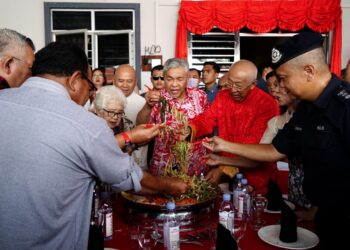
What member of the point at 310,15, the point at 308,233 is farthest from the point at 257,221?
the point at 310,15

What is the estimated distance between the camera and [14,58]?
2.07m

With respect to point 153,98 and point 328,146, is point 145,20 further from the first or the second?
point 328,146

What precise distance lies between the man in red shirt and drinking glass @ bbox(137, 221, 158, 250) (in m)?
1.31

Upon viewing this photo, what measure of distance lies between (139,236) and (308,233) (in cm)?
88

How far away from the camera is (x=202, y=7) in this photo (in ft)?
24.5

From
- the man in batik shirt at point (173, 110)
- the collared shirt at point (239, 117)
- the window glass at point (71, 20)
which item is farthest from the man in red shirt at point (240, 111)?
the window glass at point (71, 20)

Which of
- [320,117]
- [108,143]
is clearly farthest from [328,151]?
[108,143]

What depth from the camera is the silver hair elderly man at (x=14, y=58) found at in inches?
80.3

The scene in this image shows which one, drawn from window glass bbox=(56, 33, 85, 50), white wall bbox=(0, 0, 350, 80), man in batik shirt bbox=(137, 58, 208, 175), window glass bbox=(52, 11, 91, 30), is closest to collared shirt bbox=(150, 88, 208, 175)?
man in batik shirt bbox=(137, 58, 208, 175)

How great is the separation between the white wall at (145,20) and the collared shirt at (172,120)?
14.9 feet

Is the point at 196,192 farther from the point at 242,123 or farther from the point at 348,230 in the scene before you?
the point at 242,123

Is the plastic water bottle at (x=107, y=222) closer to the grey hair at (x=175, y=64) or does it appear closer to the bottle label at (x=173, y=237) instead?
the bottle label at (x=173, y=237)

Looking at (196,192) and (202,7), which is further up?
(202,7)

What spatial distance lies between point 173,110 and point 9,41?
54.2 inches
